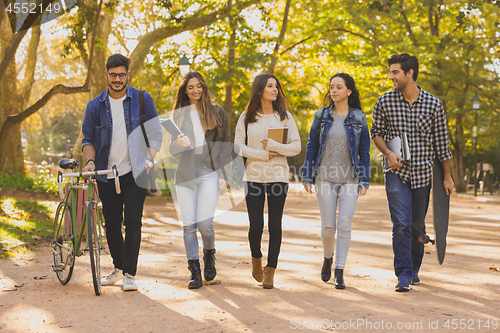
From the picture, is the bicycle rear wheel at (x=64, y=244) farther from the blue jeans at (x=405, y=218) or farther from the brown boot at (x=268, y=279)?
the blue jeans at (x=405, y=218)

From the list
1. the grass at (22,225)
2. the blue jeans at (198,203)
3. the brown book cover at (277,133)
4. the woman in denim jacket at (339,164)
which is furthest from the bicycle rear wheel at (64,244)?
the woman in denim jacket at (339,164)

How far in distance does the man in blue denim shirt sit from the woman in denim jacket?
1.57m

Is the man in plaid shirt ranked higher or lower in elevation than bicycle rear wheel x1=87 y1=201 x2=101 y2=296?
higher

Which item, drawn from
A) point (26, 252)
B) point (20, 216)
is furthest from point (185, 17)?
point (26, 252)

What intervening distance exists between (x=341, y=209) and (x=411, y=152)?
Result: 2.84ft

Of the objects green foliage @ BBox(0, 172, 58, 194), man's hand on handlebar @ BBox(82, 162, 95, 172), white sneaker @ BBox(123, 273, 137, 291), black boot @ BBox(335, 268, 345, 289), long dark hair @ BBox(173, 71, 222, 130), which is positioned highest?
long dark hair @ BBox(173, 71, 222, 130)

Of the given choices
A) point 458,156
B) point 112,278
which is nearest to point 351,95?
point 112,278

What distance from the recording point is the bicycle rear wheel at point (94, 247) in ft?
15.9

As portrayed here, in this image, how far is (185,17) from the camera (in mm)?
17484

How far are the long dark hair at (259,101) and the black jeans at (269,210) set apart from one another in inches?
26.9

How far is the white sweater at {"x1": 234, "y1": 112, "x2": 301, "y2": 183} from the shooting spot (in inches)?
209

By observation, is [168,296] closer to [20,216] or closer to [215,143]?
[215,143]

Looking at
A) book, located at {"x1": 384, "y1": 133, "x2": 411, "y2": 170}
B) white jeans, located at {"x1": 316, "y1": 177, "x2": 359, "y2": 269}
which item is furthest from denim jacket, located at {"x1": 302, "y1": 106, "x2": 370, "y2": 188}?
book, located at {"x1": 384, "y1": 133, "x2": 411, "y2": 170}

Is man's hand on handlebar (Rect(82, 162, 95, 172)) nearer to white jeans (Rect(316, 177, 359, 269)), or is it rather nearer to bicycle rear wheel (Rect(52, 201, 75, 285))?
bicycle rear wheel (Rect(52, 201, 75, 285))
